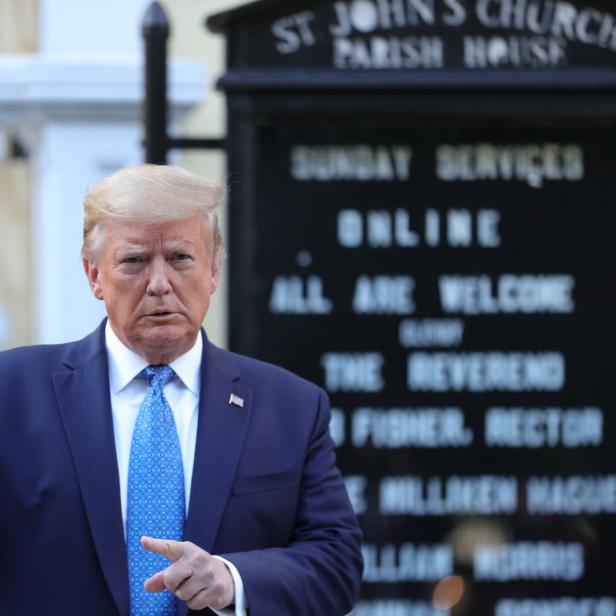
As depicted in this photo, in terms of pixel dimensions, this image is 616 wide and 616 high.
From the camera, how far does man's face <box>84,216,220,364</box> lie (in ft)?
8.59

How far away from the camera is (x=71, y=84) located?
5.71m

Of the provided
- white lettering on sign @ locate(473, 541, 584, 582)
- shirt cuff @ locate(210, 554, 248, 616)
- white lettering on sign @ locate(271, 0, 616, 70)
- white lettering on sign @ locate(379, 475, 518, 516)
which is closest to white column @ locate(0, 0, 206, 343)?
white lettering on sign @ locate(271, 0, 616, 70)

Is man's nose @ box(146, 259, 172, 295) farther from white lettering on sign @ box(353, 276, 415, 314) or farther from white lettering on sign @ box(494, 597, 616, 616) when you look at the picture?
white lettering on sign @ box(494, 597, 616, 616)

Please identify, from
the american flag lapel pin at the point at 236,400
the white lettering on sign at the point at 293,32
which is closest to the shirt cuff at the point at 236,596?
the american flag lapel pin at the point at 236,400

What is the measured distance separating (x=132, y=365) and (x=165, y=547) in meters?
0.40

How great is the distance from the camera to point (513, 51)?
4020 millimetres

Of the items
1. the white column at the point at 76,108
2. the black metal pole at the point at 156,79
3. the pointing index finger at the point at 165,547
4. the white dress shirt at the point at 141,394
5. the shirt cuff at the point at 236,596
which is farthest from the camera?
the white column at the point at 76,108

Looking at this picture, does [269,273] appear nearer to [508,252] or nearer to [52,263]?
[508,252]

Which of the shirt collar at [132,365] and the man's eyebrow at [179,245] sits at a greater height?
the man's eyebrow at [179,245]

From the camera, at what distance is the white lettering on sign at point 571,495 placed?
4027 millimetres

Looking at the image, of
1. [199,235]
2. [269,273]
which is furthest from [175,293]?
[269,273]

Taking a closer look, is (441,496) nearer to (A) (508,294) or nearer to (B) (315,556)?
(A) (508,294)

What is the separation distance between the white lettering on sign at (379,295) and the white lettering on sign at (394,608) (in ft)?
2.17

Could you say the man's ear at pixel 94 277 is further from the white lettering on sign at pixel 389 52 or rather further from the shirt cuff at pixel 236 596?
the white lettering on sign at pixel 389 52
